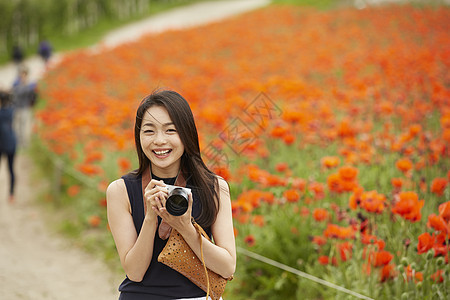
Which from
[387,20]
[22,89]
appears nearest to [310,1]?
[387,20]

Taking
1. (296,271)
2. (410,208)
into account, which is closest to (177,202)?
(410,208)

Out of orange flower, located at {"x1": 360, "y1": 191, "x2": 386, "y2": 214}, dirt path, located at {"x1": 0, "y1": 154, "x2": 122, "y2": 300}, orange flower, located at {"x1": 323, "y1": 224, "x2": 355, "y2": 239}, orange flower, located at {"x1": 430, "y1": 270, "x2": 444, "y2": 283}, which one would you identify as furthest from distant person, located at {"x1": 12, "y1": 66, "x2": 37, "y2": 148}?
orange flower, located at {"x1": 430, "y1": 270, "x2": 444, "y2": 283}

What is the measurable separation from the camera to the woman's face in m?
0.22

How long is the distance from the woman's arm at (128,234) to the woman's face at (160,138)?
149 millimetres

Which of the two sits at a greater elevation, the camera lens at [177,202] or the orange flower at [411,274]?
the camera lens at [177,202]

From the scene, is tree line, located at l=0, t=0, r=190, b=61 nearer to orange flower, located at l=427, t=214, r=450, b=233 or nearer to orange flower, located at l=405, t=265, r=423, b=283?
orange flower, located at l=405, t=265, r=423, b=283

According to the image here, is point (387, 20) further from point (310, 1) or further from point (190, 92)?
point (310, 1)

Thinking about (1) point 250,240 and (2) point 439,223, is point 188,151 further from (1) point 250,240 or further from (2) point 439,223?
(1) point 250,240

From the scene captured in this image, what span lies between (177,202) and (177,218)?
0.07 metres

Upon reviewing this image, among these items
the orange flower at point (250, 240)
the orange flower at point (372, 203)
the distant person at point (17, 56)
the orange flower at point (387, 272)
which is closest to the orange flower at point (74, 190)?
the orange flower at point (250, 240)

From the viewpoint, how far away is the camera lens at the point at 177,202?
1.38 m

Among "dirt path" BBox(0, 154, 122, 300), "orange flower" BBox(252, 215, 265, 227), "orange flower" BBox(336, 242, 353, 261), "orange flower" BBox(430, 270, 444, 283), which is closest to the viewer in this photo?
"orange flower" BBox(430, 270, 444, 283)

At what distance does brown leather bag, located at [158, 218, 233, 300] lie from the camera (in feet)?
4.95

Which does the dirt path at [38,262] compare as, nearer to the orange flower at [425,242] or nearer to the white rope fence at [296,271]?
the white rope fence at [296,271]
